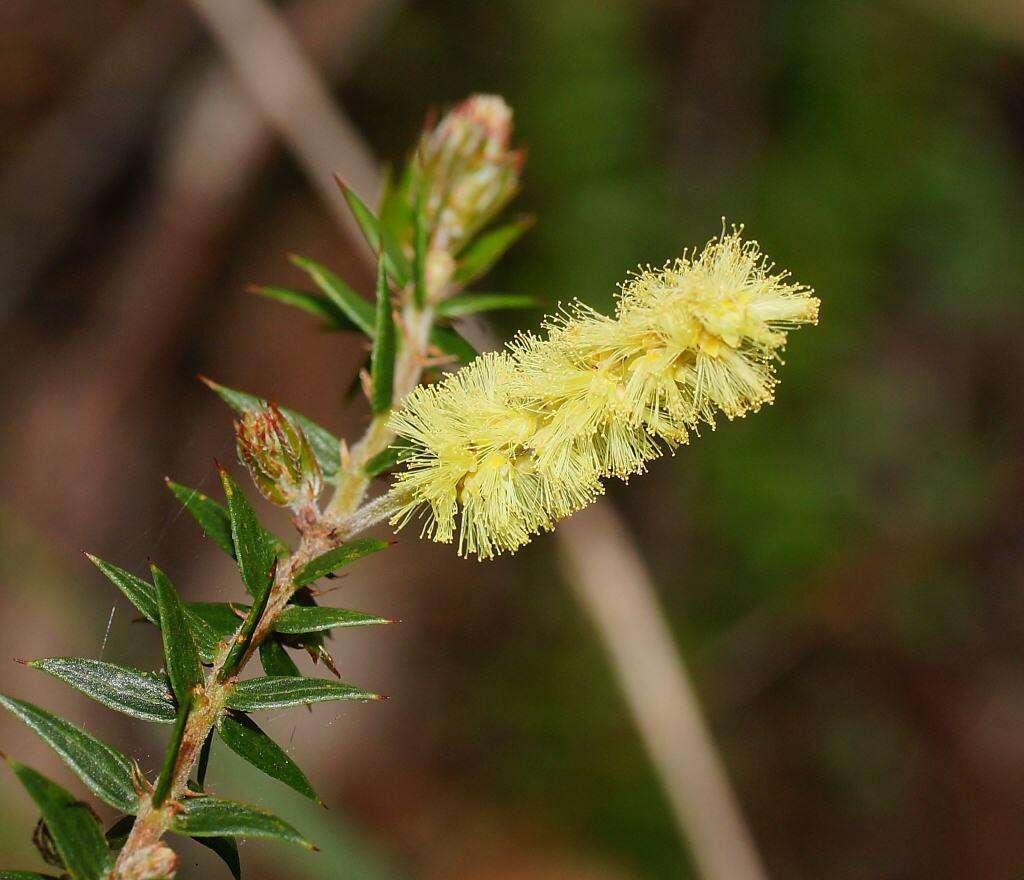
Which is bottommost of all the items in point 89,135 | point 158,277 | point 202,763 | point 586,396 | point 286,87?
point 202,763

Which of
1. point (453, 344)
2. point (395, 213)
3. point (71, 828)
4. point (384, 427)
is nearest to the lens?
point (71, 828)

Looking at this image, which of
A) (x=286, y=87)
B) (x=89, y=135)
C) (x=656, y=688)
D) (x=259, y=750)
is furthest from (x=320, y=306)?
(x=89, y=135)

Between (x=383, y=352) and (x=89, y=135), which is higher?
(x=89, y=135)

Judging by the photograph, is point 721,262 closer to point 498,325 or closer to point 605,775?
point 498,325

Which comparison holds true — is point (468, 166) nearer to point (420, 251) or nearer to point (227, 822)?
point (420, 251)

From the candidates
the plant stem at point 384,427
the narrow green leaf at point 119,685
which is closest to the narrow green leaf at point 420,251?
the plant stem at point 384,427

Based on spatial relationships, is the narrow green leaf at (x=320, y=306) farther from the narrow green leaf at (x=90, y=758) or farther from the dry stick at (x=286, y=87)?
the dry stick at (x=286, y=87)
